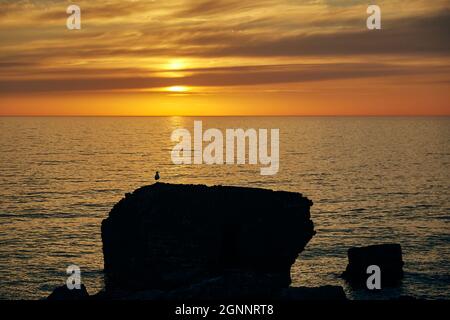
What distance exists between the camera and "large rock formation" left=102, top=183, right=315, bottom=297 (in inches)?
1837

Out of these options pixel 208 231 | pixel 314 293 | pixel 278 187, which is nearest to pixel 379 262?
pixel 208 231

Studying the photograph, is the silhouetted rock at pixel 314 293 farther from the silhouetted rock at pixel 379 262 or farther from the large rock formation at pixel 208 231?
the silhouetted rock at pixel 379 262

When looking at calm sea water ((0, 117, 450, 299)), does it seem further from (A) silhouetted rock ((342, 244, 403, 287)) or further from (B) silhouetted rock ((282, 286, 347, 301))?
(B) silhouetted rock ((282, 286, 347, 301))

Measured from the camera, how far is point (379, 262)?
54000mm

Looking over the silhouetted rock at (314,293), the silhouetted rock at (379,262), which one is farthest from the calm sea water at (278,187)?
the silhouetted rock at (314,293)

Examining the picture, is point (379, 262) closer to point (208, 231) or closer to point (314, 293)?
point (208, 231)

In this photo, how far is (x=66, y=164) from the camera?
16462 centimetres

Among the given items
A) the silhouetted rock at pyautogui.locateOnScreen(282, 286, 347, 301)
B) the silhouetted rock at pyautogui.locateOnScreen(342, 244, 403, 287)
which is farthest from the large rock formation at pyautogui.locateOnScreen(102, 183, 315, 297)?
the silhouetted rock at pyautogui.locateOnScreen(282, 286, 347, 301)

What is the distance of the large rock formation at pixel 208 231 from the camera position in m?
46.7

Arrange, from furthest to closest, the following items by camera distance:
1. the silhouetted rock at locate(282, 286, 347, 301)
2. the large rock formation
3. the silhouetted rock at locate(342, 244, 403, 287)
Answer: the silhouetted rock at locate(342, 244, 403, 287)
the large rock formation
the silhouetted rock at locate(282, 286, 347, 301)

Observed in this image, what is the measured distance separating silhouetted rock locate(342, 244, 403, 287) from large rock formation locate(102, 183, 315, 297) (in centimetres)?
688

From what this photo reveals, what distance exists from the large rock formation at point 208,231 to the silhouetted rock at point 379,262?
22.6 ft
